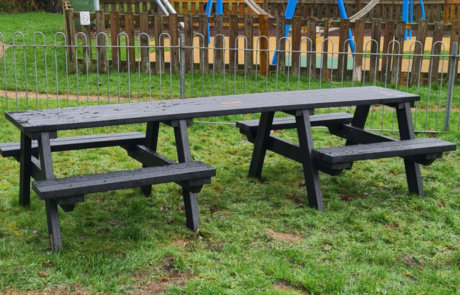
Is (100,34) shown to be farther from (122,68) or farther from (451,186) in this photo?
(451,186)

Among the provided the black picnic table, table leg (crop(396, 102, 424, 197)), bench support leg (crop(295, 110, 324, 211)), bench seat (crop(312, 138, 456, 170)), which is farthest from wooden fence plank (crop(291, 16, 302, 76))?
bench support leg (crop(295, 110, 324, 211))

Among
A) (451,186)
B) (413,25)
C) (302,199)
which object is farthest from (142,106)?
(413,25)

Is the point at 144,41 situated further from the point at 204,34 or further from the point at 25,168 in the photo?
the point at 25,168

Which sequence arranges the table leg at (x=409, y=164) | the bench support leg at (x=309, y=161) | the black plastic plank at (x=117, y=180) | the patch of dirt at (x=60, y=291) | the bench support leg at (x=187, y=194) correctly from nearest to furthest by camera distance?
the patch of dirt at (x=60, y=291)
the black plastic plank at (x=117, y=180)
the bench support leg at (x=187, y=194)
the bench support leg at (x=309, y=161)
the table leg at (x=409, y=164)

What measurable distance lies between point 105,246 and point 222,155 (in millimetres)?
2602

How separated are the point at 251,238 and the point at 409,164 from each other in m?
1.80

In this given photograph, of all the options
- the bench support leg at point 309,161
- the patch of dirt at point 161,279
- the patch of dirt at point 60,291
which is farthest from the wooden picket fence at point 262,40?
the patch of dirt at point 60,291

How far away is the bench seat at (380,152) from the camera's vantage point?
4.87 metres

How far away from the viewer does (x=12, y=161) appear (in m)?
6.24

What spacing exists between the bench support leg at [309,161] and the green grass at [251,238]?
105 mm

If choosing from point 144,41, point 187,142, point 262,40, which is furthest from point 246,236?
point 262,40

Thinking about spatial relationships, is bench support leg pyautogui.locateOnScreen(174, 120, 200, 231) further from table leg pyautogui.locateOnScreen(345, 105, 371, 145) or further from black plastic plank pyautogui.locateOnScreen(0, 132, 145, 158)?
table leg pyautogui.locateOnScreen(345, 105, 371, 145)

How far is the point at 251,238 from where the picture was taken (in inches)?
176

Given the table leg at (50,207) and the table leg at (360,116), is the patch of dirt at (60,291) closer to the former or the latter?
the table leg at (50,207)
